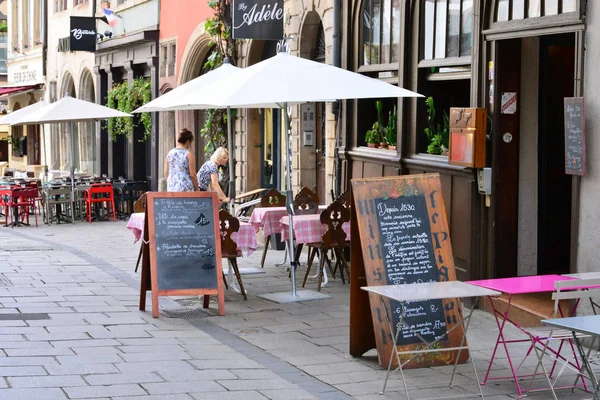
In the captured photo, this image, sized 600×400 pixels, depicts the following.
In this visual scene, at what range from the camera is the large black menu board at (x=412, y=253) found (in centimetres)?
764

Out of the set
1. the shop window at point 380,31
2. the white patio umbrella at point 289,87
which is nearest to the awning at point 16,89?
the shop window at point 380,31

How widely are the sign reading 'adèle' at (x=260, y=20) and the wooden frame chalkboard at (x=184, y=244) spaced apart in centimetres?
524

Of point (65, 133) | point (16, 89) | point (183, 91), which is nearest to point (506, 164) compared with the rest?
point (183, 91)

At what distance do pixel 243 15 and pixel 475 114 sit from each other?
18.9 ft

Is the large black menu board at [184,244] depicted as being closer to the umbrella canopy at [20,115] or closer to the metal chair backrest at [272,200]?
the metal chair backrest at [272,200]

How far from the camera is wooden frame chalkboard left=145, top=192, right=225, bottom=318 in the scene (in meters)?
9.98

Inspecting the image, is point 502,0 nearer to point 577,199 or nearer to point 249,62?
point 577,199

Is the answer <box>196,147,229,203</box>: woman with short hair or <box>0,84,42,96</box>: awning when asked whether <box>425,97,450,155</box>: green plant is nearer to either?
<box>196,147,229,203</box>: woman with short hair

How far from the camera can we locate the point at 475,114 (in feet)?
32.5

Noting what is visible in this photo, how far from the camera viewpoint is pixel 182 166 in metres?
13.5

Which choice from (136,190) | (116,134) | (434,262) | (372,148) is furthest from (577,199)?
(116,134)

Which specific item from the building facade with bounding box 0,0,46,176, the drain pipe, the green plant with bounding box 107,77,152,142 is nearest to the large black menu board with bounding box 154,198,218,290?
the drain pipe

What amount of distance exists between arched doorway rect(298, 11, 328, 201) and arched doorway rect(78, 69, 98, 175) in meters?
14.8

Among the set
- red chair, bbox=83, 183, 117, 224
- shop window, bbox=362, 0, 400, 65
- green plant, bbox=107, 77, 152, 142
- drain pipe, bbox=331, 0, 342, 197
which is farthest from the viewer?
green plant, bbox=107, 77, 152, 142
